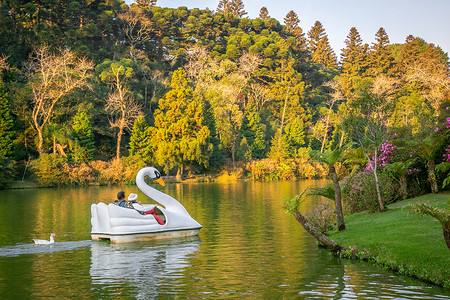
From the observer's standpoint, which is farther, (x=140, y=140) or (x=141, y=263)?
(x=140, y=140)

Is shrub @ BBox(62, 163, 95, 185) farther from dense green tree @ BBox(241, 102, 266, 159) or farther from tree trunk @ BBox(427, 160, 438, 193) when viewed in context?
tree trunk @ BBox(427, 160, 438, 193)

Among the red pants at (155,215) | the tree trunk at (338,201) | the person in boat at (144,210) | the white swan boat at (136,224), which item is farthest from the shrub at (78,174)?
the tree trunk at (338,201)

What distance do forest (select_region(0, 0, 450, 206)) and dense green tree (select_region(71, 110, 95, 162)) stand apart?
15 cm

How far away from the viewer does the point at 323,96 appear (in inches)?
3270

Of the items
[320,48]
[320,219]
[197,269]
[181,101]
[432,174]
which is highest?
[320,48]

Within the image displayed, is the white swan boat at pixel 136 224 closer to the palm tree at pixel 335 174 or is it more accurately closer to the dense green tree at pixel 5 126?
the palm tree at pixel 335 174

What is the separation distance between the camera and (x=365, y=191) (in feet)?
56.3

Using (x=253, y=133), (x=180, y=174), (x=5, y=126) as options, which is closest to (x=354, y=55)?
(x=253, y=133)

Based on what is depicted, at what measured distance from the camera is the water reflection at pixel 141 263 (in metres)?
10.5

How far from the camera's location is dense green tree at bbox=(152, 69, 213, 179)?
171 feet

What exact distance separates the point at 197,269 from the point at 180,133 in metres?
42.3

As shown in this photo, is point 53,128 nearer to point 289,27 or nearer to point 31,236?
point 31,236

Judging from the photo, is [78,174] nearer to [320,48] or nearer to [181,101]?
[181,101]

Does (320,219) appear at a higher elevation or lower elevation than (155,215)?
lower
